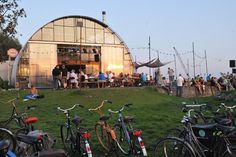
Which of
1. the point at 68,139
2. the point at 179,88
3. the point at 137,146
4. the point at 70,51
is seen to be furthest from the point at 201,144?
the point at 70,51

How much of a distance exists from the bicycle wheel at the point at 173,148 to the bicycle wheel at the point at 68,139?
1.97m

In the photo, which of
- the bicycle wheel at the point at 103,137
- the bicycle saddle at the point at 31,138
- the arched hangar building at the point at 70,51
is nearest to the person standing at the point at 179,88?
the arched hangar building at the point at 70,51

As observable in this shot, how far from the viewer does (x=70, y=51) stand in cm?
3541

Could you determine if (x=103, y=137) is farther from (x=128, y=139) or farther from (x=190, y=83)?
(x=190, y=83)

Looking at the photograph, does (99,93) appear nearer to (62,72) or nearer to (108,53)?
(62,72)

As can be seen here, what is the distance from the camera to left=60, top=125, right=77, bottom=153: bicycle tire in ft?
27.1

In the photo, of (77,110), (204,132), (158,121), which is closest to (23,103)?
(77,110)

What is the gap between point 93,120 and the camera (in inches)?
523

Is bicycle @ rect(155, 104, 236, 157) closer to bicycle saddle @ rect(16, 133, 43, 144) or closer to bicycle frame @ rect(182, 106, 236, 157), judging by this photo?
bicycle frame @ rect(182, 106, 236, 157)

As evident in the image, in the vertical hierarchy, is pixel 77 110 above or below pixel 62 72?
below

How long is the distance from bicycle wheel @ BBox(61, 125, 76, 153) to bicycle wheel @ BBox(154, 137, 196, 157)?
1966 millimetres

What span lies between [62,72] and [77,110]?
10220 mm

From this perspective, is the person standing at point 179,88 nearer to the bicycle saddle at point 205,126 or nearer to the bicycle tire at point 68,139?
the bicycle tire at point 68,139

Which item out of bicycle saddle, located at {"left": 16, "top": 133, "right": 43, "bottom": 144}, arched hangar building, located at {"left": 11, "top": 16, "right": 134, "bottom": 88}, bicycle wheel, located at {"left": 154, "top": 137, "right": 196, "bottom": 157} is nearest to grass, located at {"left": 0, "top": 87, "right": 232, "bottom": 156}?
bicycle wheel, located at {"left": 154, "top": 137, "right": 196, "bottom": 157}
